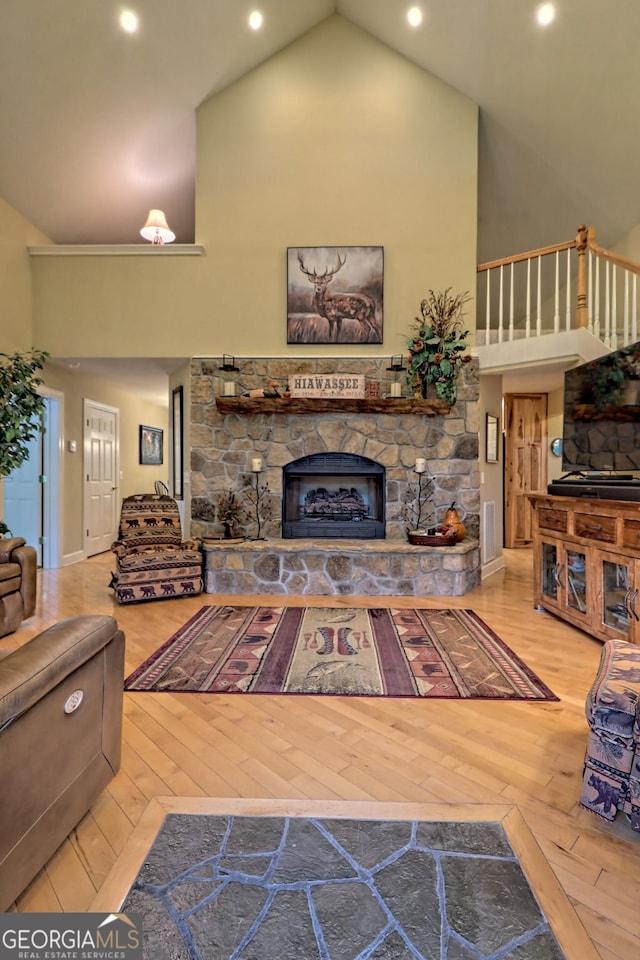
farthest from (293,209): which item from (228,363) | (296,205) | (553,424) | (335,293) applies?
(553,424)

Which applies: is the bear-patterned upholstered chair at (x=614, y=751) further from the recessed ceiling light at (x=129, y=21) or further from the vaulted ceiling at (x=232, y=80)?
the recessed ceiling light at (x=129, y=21)

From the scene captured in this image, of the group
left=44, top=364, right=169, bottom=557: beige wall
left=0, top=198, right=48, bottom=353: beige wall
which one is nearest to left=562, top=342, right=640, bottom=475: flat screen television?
left=0, top=198, right=48, bottom=353: beige wall

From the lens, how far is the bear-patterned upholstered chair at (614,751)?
137cm

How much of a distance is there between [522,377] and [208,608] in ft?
13.2

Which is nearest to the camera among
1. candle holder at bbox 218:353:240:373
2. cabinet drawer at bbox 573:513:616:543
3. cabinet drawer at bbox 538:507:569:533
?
cabinet drawer at bbox 573:513:616:543

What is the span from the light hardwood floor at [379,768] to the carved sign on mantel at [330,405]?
2442mm

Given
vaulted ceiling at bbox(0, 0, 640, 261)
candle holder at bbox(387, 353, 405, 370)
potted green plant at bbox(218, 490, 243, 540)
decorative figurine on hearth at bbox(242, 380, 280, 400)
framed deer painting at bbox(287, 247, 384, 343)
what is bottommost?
potted green plant at bbox(218, 490, 243, 540)

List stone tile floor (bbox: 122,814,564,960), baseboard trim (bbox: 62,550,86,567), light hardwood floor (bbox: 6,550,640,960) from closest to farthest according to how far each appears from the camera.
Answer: stone tile floor (bbox: 122,814,564,960) → light hardwood floor (bbox: 6,550,640,960) → baseboard trim (bbox: 62,550,86,567)

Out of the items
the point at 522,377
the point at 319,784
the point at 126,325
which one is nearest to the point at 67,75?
the point at 126,325

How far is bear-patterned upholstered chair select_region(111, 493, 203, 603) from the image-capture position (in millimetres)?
3691

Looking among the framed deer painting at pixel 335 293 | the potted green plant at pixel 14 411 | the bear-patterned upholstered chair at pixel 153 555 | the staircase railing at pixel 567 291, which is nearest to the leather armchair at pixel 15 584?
the potted green plant at pixel 14 411

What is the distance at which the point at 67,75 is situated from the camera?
3.68 metres

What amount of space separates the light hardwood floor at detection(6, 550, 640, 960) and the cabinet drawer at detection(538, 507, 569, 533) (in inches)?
40.2

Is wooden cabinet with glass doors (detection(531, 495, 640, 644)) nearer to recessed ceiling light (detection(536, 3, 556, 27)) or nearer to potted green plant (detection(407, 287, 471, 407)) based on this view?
potted green plant (detection(407, 287, 471, 407))
